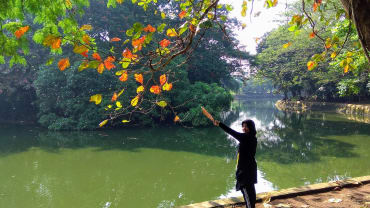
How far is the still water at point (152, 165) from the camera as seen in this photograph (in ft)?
17.7

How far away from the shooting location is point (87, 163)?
764 cm

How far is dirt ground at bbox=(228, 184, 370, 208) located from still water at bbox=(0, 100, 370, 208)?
2.00m

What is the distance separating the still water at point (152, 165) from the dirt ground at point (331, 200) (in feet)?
6.58

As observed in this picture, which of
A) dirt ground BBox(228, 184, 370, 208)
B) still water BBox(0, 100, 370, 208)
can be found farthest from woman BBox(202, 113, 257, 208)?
still water BBox(0, 100, 370, 208)

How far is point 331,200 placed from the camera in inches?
130

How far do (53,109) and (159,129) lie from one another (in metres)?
5.59

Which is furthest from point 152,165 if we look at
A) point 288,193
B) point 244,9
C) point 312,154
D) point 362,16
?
point 362,16

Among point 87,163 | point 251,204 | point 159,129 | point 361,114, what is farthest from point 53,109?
point 361,114

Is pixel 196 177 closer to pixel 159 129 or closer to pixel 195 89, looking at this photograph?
pixel 159 129

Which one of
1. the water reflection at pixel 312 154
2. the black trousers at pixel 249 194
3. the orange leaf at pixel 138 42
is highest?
the orange leaf at pixel 138 42

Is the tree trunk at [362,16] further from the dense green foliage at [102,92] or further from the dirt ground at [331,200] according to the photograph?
the dense green foliage at [102,92]

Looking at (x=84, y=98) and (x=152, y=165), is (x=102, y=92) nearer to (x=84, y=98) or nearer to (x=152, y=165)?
(x=84, y=98)

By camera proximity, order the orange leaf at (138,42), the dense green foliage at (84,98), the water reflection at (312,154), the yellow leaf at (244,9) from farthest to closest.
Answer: the dense green foliage at (84,98) → the water reflection at (312,154) → the yellow leaf at (244,9) → the orange leaf at (138,42)

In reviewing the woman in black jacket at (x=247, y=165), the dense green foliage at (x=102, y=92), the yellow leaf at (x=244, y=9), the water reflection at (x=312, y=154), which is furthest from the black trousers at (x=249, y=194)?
the dense green foliage at (x=102, y=92)
